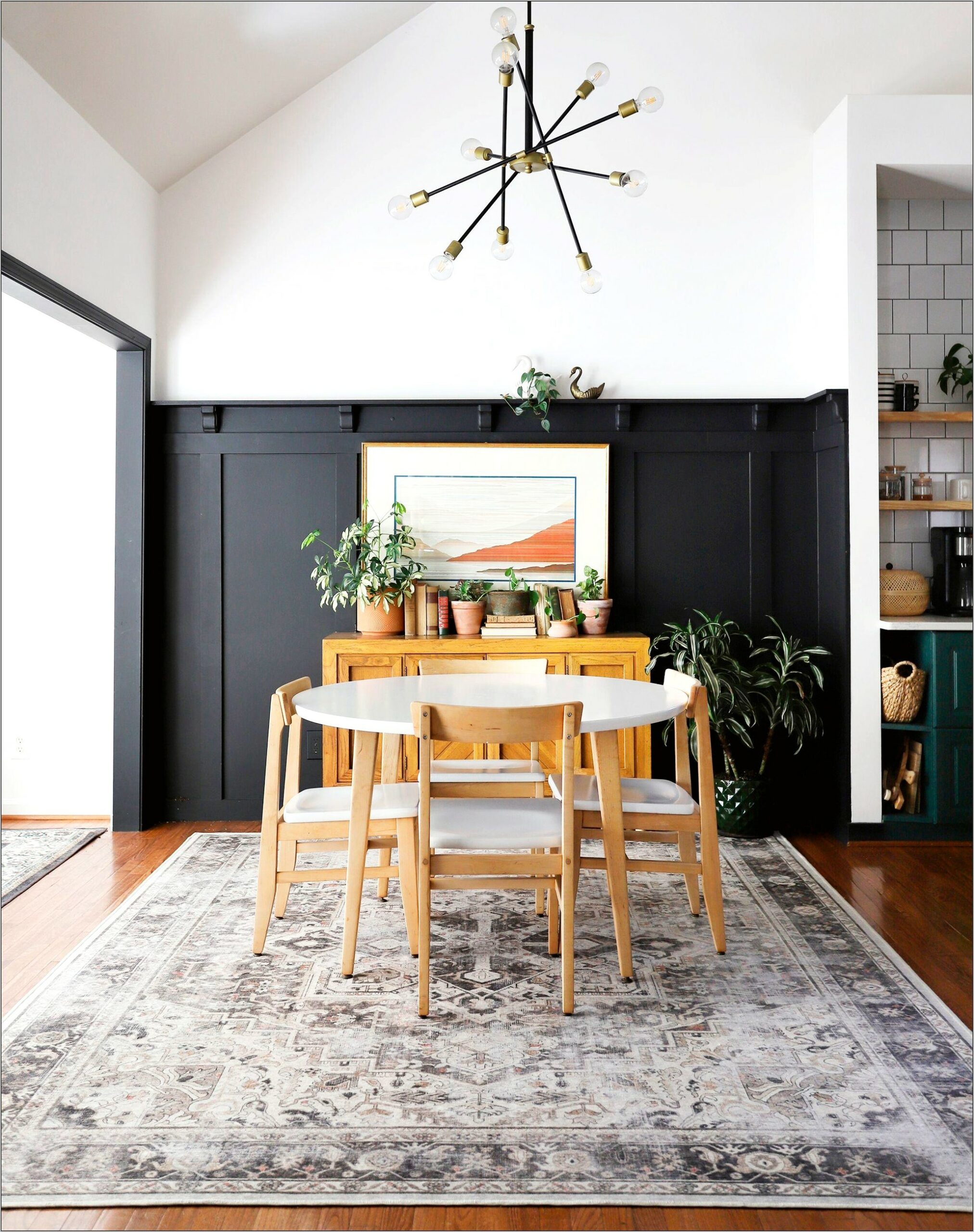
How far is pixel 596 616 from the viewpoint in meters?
4.62

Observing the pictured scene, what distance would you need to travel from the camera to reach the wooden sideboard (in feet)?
14.5

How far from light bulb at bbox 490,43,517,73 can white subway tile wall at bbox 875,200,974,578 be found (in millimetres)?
2647

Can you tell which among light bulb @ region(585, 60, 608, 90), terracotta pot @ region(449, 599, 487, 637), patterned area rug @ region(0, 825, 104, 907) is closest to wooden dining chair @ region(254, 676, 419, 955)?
patterned area rug @ region(0, 825, 104, 907)

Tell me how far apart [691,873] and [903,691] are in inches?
71.2

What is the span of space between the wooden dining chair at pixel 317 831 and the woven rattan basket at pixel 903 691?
234 centimetres

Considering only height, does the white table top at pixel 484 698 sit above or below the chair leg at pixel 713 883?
above

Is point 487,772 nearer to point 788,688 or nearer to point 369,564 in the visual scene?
point 369,564

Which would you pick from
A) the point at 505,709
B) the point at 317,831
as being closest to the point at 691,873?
the point at 505,709

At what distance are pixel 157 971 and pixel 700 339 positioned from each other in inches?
144

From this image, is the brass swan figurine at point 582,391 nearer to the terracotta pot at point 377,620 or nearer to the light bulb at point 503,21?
the terracotta pot at point 377,620

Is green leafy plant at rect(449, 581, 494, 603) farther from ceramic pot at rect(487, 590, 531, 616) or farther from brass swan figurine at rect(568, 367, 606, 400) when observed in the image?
brass swan figurine at rect(568, 367, 606, 400)

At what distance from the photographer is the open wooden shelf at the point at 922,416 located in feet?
14.2

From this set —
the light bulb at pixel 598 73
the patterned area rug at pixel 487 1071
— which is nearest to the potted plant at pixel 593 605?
the patterned area rug at pixel 487 1071

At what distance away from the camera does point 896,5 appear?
3689 millimetres
